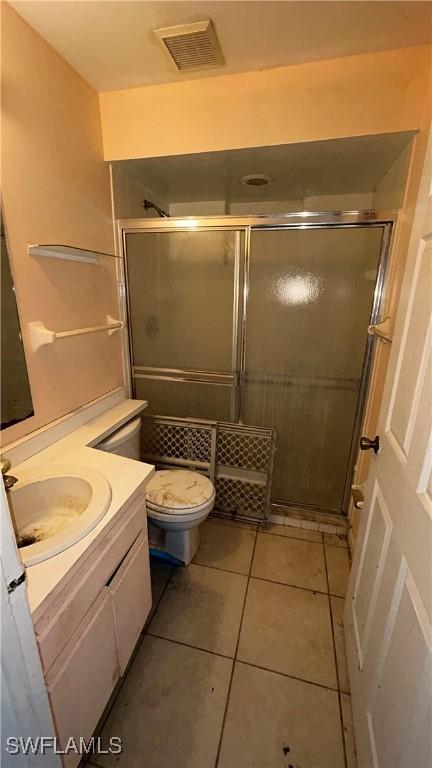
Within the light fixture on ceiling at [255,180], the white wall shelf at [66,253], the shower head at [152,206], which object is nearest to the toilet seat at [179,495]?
the white wall shelf at [66,253]

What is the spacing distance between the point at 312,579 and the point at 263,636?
0.41m

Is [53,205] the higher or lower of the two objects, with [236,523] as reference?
higher

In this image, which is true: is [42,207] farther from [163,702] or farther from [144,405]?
[163,702]

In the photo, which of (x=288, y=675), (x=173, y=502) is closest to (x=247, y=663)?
(x=288, y=675)

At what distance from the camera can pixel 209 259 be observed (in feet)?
6.08

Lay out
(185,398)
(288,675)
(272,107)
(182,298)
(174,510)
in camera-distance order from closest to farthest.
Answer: (288,675), (272,107), (174,510), (182,298), (185,398)

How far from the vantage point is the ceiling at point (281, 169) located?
1.42 meters

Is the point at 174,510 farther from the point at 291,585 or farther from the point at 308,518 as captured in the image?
the point at 308,518

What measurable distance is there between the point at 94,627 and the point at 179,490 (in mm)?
768

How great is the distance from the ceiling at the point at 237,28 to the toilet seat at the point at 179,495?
1.83 metres

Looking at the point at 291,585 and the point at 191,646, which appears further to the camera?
the point at 291,585

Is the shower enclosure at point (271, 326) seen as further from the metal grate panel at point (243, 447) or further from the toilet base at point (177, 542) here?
the toilet base at point (177, 542)

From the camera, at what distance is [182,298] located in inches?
77.2

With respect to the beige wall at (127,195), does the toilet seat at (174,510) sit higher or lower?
lower
